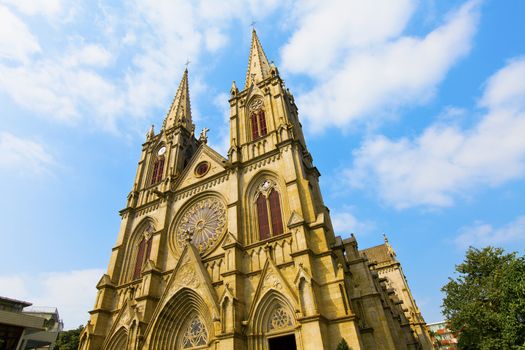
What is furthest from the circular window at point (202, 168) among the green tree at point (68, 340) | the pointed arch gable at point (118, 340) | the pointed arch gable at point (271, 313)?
the green tree at point (68, 340)

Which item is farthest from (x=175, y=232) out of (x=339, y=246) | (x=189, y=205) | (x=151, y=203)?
(x=339, y=246)

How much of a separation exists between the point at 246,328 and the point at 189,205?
11871 mm

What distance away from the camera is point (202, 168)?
2717 cm

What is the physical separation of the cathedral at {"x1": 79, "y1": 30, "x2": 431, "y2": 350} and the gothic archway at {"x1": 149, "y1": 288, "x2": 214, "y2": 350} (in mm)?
59

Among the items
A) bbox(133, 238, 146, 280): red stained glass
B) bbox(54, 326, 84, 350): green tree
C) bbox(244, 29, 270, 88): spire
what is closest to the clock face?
bbox(133, 238, 146, 280): red stained glass

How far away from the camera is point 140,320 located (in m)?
19.1

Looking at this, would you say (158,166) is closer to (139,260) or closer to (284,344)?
(139,260)

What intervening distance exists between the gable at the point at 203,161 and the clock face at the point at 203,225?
2413 mm

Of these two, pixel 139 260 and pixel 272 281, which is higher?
pixel 139 260

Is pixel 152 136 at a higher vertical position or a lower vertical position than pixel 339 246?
higher

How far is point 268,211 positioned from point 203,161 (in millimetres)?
9396

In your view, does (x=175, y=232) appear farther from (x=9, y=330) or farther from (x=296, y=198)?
(x=9, y=330)

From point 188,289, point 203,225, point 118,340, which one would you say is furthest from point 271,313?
point 118,340

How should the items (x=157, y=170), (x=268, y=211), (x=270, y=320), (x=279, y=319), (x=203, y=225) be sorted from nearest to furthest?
1. (x=279, y=319)
2. (x=270, y=320)
3. (x=268, y=211)
4. (x=203, y=225)
5. (x=157, y=170)
